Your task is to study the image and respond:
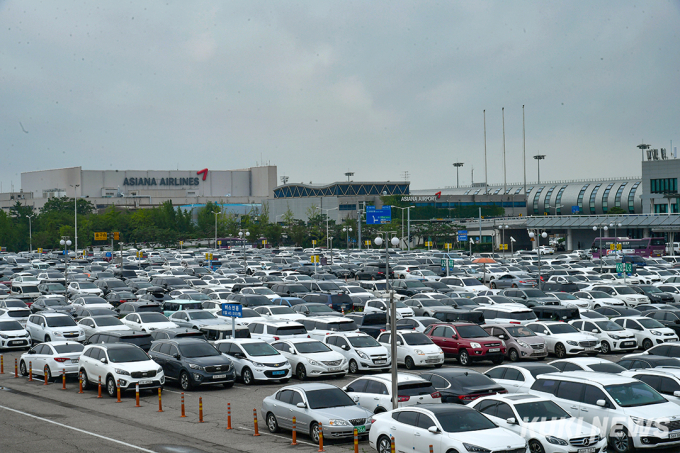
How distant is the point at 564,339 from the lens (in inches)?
1099

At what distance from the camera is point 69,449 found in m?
15.7

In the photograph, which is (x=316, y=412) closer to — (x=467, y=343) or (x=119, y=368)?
(x=119, y=368)

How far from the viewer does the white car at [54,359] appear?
2458 centimetres

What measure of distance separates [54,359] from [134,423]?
7.66m

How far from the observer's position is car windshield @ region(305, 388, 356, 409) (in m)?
16.7

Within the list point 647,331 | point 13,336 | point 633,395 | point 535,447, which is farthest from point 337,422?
point 13,336

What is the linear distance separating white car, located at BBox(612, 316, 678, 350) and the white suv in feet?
62.9

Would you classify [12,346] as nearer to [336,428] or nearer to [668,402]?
[336,428]

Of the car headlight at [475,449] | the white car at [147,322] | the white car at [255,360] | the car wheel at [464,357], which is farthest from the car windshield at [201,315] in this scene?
the car headlight at [475,449]

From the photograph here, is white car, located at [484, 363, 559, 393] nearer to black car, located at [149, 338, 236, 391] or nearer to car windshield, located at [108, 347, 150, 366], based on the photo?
black car, located at [149, 338, 236, 391]

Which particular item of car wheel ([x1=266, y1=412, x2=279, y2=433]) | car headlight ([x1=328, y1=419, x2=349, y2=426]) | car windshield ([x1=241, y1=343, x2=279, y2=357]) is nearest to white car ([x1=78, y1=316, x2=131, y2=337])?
car windshield ([x1=241, y1=343, x2=279, y2=357])

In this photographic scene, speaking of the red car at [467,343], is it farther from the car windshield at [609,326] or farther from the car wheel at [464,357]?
the car windshield at [609,326]

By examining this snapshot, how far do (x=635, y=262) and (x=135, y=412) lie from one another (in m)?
56.3

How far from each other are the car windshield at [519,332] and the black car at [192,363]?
1103 centimetres
